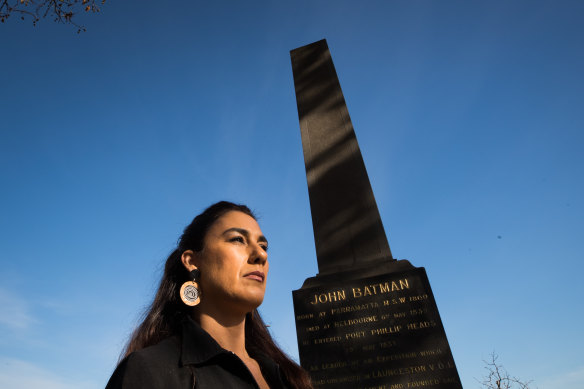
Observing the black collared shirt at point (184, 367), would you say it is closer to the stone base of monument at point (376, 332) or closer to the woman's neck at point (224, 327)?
the woman's neck at point (224, 327)

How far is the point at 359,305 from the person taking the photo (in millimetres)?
4535

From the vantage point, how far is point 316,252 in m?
5.83

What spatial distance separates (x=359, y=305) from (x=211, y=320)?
9.99 feet

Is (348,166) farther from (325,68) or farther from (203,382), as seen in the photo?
(203,382)

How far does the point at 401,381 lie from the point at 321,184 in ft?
11.7

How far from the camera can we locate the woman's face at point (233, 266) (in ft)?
6.30

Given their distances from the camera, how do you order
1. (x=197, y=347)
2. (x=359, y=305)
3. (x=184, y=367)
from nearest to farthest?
(x=184, y=367), (x=197, y=347), (x=359, y=305)

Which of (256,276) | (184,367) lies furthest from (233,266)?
(184,367)

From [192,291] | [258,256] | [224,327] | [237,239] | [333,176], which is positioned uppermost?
[333,176]

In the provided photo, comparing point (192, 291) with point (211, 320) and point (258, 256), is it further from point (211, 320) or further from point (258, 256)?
point (258, 256)

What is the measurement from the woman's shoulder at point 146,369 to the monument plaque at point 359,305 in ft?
10.5

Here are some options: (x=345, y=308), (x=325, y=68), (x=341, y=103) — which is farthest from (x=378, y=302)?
(x=325, y=68)

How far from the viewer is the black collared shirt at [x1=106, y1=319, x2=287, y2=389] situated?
135 cm

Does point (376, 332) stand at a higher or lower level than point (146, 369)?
higher
